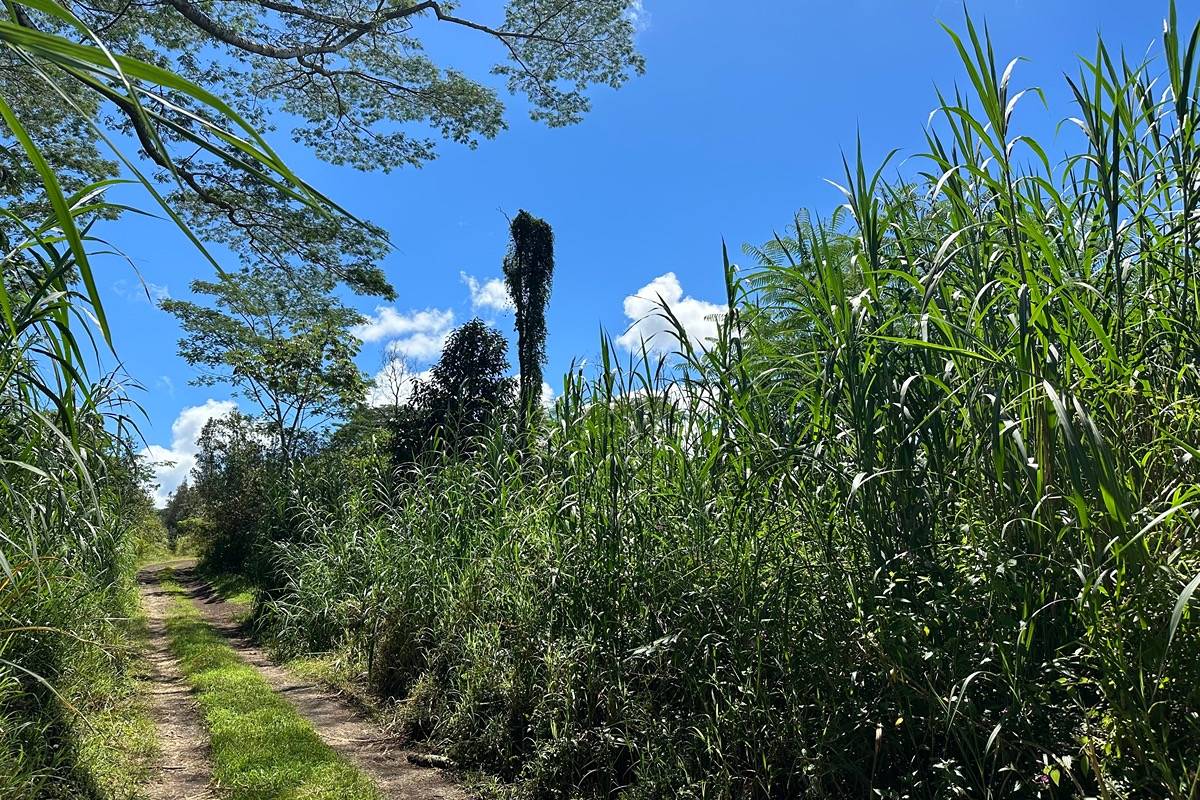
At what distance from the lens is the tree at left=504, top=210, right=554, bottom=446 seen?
71.3 ft

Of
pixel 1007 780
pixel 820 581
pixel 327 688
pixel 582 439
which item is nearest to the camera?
pixel 1007 780

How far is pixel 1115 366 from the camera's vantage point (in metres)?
1.56

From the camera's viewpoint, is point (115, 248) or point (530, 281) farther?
point (530, 281)

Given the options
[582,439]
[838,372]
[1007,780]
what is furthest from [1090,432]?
[582,439]

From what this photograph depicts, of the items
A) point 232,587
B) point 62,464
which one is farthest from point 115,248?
point 232,587

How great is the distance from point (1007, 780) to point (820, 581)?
68cm

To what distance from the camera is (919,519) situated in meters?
1.90

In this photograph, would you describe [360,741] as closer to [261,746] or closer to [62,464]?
[261,746]

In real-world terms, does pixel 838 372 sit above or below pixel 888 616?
above

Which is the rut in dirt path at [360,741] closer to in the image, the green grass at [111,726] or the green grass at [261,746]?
the green grass at [261,746]

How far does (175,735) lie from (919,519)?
189 inches

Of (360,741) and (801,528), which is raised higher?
(801,528)

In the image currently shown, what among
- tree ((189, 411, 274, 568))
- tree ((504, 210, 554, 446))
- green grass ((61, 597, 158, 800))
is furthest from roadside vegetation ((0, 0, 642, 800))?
tree ((504, 210, 554, 446))

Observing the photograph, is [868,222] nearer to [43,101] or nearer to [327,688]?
[327,688]
